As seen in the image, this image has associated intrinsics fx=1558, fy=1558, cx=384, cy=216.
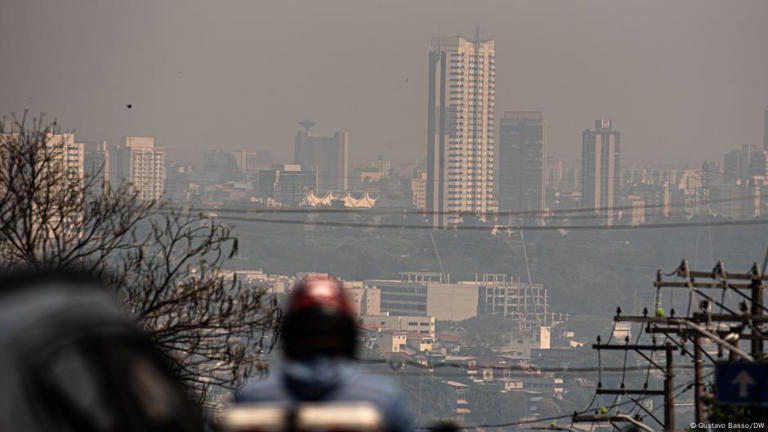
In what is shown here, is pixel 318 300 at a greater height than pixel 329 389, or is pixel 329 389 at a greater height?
pixel 318 300

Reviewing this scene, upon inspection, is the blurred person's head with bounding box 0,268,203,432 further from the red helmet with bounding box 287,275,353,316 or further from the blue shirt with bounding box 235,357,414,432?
the red helmet with bounding box 287,275,353,316

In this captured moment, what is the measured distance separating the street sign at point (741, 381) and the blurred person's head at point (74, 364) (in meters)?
22.6

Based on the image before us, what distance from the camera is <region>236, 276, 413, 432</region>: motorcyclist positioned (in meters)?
4.45

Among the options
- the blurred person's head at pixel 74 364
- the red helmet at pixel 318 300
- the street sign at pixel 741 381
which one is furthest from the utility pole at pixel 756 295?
the blurred person's head at pixel 74 364

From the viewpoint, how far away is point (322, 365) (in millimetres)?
4559

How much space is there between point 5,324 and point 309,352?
130 cm

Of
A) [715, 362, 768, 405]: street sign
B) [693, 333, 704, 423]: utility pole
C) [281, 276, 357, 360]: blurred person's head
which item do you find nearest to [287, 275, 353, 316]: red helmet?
[281, 276, 357, 360]: blurred person's head

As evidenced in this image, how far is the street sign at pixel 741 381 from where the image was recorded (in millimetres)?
25422

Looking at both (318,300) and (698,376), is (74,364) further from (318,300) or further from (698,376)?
(698,376)

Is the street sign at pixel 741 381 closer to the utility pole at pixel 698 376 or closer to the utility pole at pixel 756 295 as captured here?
the utility pole at pixel 698 376

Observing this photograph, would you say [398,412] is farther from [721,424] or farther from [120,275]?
[120,275]

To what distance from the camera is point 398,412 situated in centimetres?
450

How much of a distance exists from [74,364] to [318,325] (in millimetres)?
1181

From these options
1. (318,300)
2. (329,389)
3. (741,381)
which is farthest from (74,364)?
(741,381)
